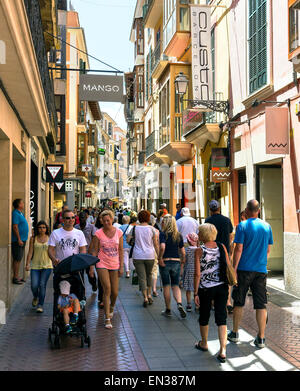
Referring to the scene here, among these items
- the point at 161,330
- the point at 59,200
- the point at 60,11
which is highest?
the point at 60,11

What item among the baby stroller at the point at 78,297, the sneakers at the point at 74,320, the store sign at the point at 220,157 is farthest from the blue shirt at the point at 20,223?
the store sign at the point at 220,157

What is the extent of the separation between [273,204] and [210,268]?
783 centimetres

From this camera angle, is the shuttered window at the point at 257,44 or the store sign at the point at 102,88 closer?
the shuttered window at the point at 257,44

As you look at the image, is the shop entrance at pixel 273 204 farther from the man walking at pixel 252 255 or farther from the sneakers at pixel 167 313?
the man walking at pixel 252 255

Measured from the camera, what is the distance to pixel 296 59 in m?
9.90

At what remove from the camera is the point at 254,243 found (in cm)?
669

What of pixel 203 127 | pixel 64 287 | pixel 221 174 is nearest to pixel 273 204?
pixel 221 174

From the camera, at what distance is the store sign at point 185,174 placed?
21672mm

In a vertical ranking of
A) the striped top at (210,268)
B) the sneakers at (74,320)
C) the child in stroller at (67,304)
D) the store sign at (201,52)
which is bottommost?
the sneakers at (74,320)

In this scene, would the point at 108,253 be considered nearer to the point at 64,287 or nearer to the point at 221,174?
the point at 64,287

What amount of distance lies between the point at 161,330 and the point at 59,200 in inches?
1420

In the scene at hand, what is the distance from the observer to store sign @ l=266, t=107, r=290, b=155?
11.0m

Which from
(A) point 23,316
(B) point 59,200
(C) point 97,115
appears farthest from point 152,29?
(C) point 97,115

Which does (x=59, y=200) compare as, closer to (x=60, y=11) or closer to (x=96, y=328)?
(x=60, y=11)
